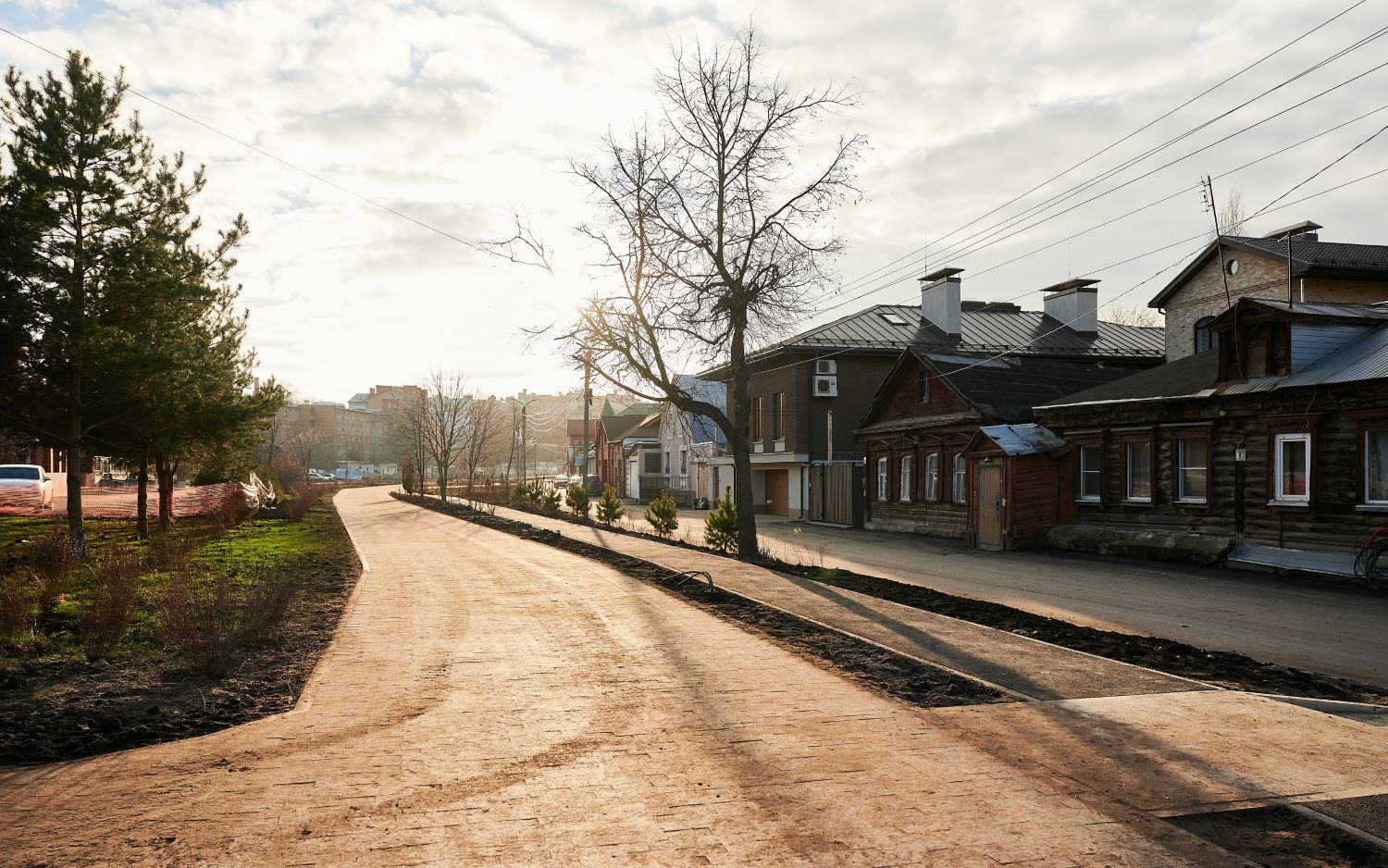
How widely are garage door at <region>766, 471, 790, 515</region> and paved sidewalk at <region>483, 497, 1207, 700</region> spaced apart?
25569mm

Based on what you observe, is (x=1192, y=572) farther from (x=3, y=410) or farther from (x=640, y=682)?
(x=3, y=410)

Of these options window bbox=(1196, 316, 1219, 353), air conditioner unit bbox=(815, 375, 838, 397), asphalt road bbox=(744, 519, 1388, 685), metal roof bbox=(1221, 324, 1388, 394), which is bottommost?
asphalt road bbox=(744, 519, 1388, 685)

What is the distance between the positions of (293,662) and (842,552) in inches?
632

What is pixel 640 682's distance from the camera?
26.0 ft

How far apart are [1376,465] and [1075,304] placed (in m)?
25.4

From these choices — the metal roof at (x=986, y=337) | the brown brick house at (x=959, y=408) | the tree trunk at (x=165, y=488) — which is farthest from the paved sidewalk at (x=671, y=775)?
the metal roof at (x=986, y=337)

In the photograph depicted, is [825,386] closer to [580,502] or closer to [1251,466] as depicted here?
[580,502]

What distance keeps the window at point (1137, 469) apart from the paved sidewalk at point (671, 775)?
16388 millimetres

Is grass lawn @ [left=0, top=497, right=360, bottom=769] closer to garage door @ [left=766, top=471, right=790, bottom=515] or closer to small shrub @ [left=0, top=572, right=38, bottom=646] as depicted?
small shrub @ [left=0, top=572, right=38, bottom=646]

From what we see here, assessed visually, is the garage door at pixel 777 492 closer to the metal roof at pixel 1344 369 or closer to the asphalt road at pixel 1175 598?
the asphalt road at pixel 1175 598

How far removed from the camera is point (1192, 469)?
21.0m

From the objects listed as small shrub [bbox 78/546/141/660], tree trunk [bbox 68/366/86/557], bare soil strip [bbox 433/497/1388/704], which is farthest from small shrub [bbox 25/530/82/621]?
bare soil strip [bbox 433/497/1388/704]

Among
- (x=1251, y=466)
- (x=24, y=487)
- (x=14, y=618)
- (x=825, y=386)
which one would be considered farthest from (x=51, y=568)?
(x=825, y=386)

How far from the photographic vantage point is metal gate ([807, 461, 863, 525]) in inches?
1293
